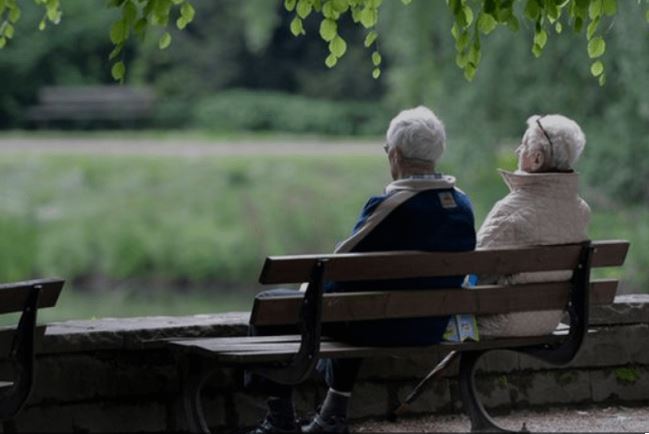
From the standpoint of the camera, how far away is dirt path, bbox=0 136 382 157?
3556 centimetres

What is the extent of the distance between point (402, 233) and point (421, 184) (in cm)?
20

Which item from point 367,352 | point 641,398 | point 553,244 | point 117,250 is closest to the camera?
point 367,352

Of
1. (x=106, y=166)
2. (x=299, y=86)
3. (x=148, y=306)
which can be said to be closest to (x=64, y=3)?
(x=299, y=86)

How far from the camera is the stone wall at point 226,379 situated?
21.7 ft

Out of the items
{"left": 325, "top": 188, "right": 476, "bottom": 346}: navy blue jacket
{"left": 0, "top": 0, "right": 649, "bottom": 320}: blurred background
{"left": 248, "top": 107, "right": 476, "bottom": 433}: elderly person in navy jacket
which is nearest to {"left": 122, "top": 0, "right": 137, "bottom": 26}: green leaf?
{"left": 248, "top": 107, "right": 476, "bottom": 433}: elderly person in navy jacket

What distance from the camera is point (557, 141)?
22.1 feet

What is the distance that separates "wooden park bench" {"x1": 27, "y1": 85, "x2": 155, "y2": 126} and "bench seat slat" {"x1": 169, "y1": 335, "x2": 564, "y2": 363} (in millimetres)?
34896

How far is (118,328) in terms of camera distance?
6.73 metres

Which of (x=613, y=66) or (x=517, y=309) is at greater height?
(x=613, y=66)

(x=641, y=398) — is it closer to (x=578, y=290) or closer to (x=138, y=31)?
(x=578, y=290)

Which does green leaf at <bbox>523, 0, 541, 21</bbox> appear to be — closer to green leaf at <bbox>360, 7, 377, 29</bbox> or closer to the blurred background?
green leaf at <bbox>360, 7, 377, 29</bbox>

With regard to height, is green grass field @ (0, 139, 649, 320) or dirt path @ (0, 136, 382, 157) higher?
dirt path @ (0, 136, 382, 157)

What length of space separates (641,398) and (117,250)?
2306cm

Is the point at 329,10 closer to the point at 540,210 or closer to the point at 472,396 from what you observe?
the point at 540,210
